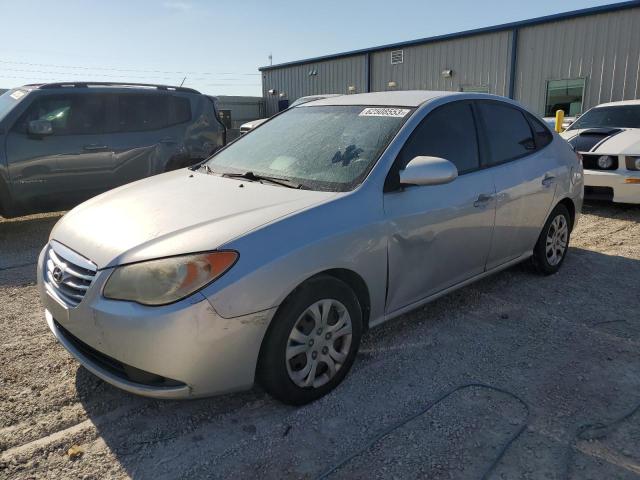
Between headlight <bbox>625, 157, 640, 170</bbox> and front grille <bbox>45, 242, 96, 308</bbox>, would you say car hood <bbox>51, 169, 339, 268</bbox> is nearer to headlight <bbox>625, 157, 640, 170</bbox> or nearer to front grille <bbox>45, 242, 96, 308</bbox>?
front grille <bbox>45, 242, 96, 308</bbox>

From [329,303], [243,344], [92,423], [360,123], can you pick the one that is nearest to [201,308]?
[243,344]

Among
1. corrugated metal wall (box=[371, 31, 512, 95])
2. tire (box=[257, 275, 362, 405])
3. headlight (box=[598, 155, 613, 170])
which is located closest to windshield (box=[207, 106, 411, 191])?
tire (box=[257, 275, 362, 405])

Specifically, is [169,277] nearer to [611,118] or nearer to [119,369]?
[119,369]

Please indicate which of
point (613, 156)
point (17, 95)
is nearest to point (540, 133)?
point (613, 156)

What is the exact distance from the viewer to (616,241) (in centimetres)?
604

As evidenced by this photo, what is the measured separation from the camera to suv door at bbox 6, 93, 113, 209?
20.7ft

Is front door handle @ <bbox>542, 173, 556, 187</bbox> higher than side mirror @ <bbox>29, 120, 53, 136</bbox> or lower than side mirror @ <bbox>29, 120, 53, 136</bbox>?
lower

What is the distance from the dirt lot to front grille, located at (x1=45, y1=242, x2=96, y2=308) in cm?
60

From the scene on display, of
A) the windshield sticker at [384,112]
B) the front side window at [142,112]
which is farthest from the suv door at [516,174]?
the front side window at [142,112]

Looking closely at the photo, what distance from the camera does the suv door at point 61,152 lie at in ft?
20.7

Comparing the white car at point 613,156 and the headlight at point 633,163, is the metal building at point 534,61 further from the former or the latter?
the headlight at point 633,163

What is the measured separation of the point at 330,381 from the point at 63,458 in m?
1.32

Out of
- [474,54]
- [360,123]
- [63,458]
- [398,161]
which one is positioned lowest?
[63,458]

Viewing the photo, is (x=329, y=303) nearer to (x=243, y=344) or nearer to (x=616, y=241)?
(x=243, y=344)
